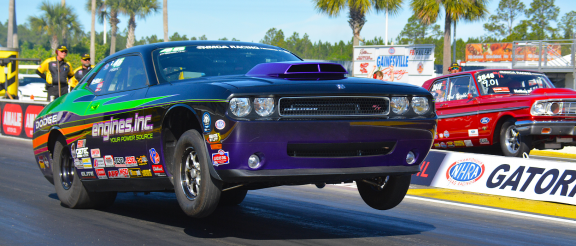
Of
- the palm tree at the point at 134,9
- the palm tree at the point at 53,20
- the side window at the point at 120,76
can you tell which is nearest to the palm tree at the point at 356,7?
the side window at the point at 120,76

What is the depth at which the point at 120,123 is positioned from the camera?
212 inches

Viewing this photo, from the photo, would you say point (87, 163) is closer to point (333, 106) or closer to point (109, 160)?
point (109, 160)

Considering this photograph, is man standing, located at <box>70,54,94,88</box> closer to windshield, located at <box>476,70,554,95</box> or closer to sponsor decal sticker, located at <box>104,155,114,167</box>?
windshield, located at <box>476,70,554,95</box>

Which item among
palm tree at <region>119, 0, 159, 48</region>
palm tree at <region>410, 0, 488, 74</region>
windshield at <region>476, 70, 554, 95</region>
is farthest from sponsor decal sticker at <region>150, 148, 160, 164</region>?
palm tree at <region>119, 0, 159, 48</region>

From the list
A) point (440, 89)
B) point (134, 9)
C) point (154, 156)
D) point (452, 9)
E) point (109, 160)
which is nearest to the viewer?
point (154, 156)

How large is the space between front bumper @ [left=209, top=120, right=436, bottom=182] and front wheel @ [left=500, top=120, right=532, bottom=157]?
6973 mm

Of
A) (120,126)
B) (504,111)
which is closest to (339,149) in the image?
(120,126)

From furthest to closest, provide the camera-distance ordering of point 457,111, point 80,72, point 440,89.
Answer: point 80,72 → point 440,89 → point 457,111

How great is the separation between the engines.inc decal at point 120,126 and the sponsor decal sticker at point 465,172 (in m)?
5.48

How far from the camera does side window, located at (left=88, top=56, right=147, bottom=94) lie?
5605 mm

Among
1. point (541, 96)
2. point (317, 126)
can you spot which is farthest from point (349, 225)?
point (541, 96)

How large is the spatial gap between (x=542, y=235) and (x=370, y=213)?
169cm

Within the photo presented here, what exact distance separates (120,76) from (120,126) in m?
0.77

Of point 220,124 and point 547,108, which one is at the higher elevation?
point 220,124
